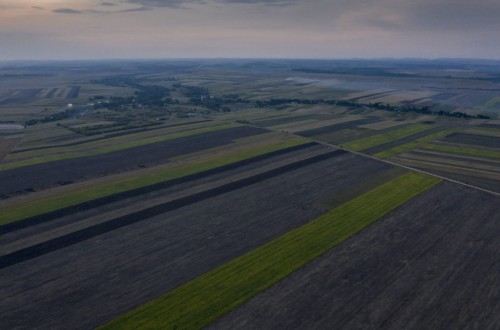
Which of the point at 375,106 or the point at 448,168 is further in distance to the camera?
the point at 375,106

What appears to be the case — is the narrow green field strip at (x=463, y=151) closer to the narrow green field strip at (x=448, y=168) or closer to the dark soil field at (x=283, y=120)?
the narrow green field strip at (x=448, y=168)

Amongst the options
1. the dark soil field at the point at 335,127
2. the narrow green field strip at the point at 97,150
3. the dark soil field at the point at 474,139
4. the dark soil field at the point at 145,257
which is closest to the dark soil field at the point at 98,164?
the narrow green field strip at the point at 97,150

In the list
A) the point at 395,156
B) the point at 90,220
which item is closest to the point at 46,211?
the point at 90,220

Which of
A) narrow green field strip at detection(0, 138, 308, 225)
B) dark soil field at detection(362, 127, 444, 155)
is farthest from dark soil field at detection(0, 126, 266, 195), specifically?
dark soil field at detection(362, 127, 444, 155)

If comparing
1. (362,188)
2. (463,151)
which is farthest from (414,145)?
(362,188)

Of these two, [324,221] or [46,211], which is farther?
[46,211]

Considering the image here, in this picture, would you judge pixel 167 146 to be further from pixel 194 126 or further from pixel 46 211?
pixel 46 211

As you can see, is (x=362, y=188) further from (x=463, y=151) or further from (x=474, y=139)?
(x=474, y=139)
